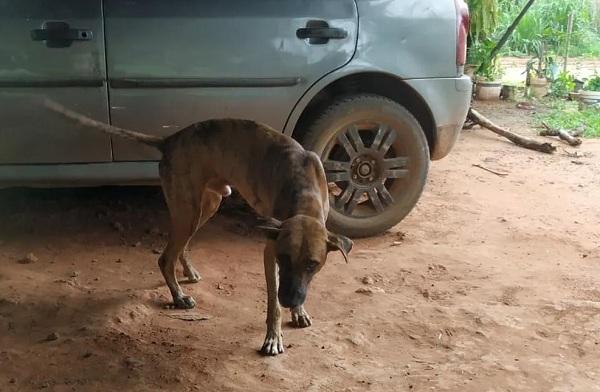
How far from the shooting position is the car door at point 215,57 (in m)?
5.04

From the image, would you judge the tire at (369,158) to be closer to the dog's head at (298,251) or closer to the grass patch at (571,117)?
the dog's head at (298,251)

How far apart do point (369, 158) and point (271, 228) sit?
2313 millimetres

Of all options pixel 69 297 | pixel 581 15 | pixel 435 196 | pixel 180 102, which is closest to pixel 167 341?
pixel 69 297

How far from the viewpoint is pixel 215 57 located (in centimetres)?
516

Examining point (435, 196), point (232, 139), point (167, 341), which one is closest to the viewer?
point (167, 341)

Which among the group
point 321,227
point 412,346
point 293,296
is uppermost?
point 321,227

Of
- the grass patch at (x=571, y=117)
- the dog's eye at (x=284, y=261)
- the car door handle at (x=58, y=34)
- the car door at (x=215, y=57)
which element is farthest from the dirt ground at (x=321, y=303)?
the grass patch at (x=571, y=117)

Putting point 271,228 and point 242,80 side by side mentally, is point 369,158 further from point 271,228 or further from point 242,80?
point 271,228

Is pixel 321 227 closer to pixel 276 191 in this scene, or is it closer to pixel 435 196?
pixel 276 191

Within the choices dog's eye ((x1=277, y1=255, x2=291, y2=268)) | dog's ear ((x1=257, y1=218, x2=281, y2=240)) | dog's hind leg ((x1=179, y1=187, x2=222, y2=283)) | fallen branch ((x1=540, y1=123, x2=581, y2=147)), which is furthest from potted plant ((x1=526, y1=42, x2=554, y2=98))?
dog's eye ((x1=277, y1=255, x2=291, y2=268))

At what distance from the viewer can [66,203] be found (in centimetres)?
618

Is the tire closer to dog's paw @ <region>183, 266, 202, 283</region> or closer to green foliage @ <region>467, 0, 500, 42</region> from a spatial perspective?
dog's paw @ <region>183, 266, 202, 283</region>

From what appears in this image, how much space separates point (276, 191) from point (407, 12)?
6.89 ft

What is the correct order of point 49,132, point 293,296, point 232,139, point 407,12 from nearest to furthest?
point 293,296 < point 232,139 < point 49,132 < point 407,12
